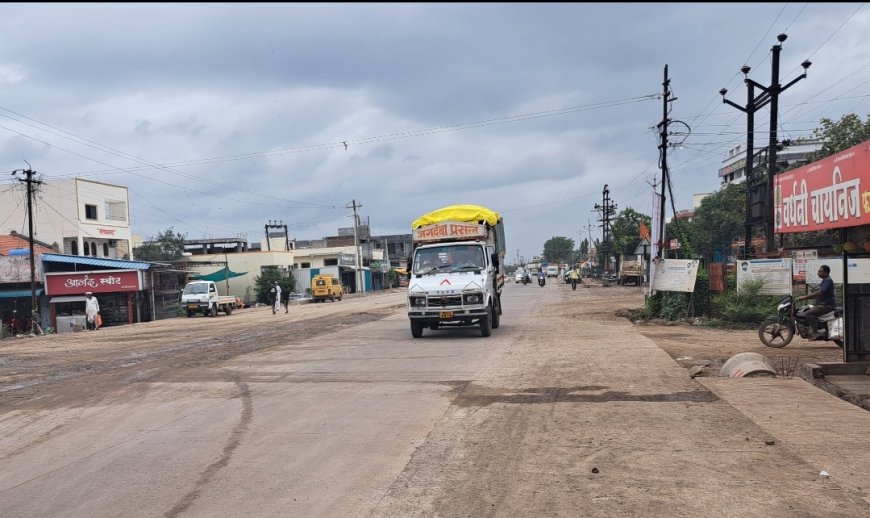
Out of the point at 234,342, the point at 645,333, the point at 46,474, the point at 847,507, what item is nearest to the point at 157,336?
the point at 234,342

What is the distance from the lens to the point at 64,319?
109 ft

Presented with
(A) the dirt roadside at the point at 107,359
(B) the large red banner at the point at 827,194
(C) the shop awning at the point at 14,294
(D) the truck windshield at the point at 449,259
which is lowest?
(A) the dirt roadside at the point at 107,359

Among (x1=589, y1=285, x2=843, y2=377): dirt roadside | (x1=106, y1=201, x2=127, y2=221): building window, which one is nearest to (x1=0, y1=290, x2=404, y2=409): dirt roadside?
(x1=589, y1=285, x2=843, y2=377): dirt roadside

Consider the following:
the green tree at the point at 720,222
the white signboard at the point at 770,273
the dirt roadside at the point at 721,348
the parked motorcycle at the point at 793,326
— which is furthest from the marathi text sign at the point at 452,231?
the green tree at the point at 720,222

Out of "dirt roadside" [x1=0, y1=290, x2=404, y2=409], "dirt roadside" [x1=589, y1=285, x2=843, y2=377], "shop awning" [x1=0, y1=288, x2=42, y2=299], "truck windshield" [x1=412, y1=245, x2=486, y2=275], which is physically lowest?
"dirt roadside" [x1=589, y1=285, x2=843, y2=377]

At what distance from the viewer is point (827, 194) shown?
28.5 ft

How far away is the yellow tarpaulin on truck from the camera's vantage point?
58.3 ft

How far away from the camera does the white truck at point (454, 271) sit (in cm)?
1587

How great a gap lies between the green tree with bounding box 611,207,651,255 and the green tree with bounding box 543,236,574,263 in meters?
90.1

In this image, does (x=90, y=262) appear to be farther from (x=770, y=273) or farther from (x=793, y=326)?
(x=793, y=326)

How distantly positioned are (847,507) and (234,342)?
16078 mm

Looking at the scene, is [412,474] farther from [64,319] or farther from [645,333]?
[64,319]

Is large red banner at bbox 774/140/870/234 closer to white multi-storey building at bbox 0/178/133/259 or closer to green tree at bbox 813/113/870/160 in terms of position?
green tree at bbox 813/113/870/160

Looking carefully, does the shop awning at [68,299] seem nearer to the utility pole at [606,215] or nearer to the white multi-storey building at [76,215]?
the white multi-storey building at [76,215]
